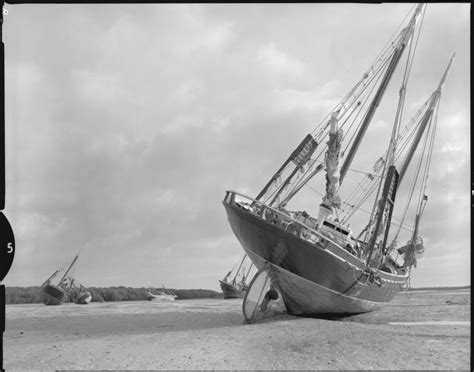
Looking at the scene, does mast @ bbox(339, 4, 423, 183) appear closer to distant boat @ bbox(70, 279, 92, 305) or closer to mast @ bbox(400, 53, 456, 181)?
mast @ bbox(400, 53, 456, 181)

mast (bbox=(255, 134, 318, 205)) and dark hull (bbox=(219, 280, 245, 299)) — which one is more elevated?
mast (bbox=(255, 134, 318, 205))

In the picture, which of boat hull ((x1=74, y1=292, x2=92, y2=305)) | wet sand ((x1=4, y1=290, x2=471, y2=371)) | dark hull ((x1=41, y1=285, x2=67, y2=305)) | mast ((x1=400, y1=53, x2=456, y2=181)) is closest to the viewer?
wet sand ((x1=4, y1=290, x2=471, y2=371))

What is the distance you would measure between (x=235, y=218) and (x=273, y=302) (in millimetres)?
5092

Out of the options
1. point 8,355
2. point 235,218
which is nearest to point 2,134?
point 8,355

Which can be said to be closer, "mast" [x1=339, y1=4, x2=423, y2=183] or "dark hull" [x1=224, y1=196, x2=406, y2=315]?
"dark hull" [x1=224, y1=196, x2=406, y2=315]

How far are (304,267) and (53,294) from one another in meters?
36.4

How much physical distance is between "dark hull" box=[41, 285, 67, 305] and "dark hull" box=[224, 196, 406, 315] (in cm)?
3238

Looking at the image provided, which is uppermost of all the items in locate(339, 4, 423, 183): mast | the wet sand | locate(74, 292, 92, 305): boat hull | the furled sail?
locate(339, 4, 423, 183): mast

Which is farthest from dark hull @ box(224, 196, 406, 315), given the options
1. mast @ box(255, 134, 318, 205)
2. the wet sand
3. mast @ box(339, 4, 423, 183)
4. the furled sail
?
mast @ box(339, 4, 423, 183)

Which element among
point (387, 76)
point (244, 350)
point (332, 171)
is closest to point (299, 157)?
point (332, 171)

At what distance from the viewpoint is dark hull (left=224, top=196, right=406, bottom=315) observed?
20.7 m

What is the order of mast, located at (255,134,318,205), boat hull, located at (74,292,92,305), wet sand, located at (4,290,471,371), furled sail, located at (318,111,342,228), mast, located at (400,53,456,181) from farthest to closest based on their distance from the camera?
boat hull, located at (74,292,92,305), mast, located at (400,53,456,181), mast, located at (255,134,318,205), furled sail, located at (318,111,342,228), wet sand, located at (4,290,471,371)

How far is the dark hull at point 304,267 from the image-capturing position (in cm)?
2065

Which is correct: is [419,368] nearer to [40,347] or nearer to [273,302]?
[40,347]
